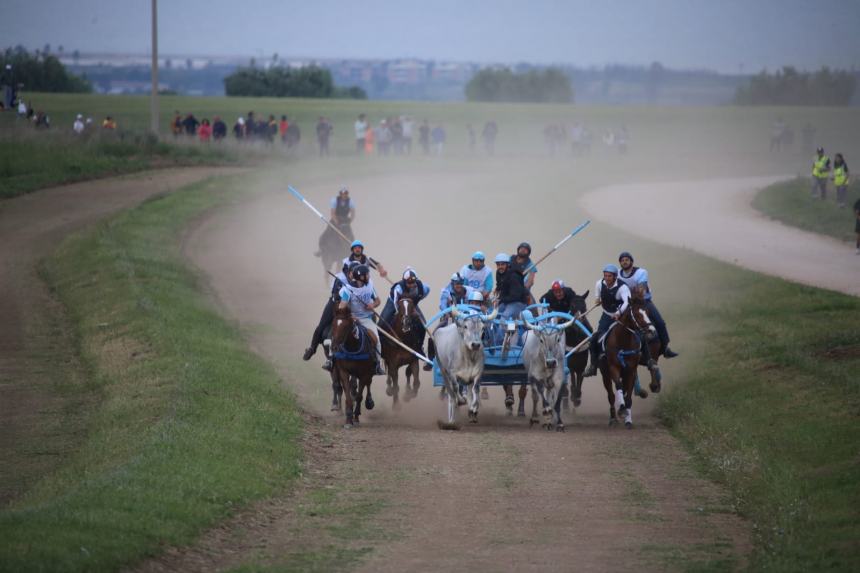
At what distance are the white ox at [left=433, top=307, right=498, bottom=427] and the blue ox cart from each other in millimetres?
57

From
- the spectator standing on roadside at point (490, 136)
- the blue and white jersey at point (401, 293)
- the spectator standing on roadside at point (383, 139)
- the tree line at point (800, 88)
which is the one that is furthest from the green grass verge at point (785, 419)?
the tree line at point (800, 88)

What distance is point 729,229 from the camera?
50.6 metres

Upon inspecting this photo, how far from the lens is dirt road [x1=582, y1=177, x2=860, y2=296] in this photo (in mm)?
37891

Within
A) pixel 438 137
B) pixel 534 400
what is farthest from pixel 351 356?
pixel 438 137

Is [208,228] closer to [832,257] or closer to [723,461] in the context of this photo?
[832,257]

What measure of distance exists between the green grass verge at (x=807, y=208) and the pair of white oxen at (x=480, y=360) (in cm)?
2699

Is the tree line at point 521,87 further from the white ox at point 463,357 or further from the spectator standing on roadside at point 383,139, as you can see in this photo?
the white ox at point 463,357

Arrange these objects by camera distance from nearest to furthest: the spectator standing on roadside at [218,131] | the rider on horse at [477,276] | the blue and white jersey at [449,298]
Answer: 1. the blue and white jersey at [449,298]
2. the rider on horse at [477,276]
3. the spectator standing on roadside at [218,131]

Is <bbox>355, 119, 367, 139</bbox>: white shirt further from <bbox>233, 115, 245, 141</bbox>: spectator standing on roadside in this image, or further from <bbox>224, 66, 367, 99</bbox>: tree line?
<bbox>224, 66, 367, 99</bbox>: tree line

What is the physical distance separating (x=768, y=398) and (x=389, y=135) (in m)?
56.6

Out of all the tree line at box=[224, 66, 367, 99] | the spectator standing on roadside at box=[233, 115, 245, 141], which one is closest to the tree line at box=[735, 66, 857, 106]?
the tree line at box=[224, 66, 367, 99]

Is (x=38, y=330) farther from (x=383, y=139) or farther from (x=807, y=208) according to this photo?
(x=383, y=139)

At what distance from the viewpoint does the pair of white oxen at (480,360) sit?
20703mm

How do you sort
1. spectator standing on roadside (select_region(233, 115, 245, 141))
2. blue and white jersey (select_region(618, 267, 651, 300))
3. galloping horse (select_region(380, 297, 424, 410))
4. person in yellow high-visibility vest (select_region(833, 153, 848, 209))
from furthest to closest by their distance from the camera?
spectator standing on roadside (select_region(233, 115, 245, 141)) < person in yellow high-visibility vest (select_region(833, 153, 848, 209)) < galloping horse (select_region(380, 297, 424, 410)) < blue and white jersey (select_region(618, 267, 651, 300))
